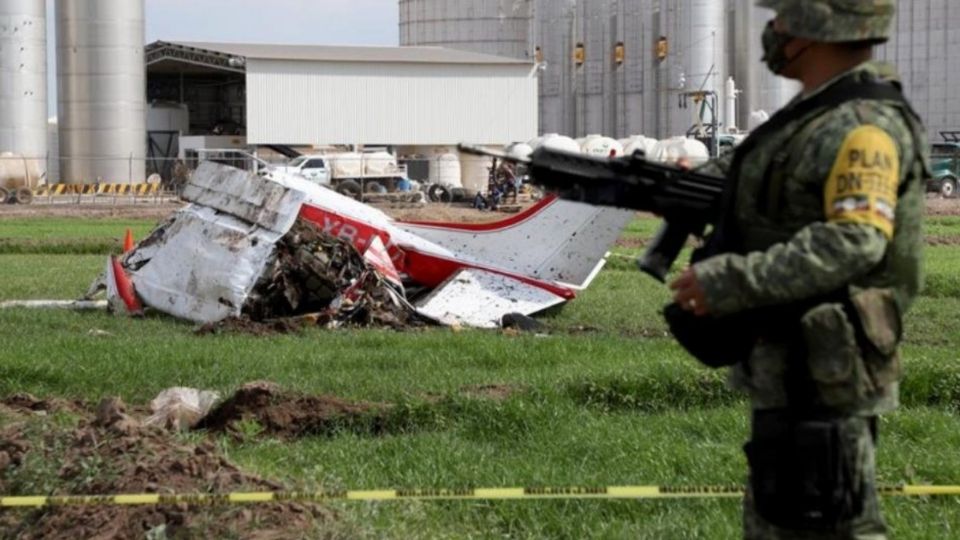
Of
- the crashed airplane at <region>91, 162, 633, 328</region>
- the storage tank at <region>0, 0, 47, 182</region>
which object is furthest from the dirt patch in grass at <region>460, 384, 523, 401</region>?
the storage tank at <region>0, 0, 47, 182</region>

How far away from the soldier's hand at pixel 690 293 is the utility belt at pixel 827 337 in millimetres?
73

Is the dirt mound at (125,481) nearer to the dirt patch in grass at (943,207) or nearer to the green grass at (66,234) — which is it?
the green grass at (66,234)

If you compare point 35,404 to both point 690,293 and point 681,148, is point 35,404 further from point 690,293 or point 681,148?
point 681,148

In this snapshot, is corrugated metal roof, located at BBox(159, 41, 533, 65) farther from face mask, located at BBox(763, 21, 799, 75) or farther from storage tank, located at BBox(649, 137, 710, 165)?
face mask, located at BBox(763, 21, 799, 75)

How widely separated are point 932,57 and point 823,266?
6920 centimetres

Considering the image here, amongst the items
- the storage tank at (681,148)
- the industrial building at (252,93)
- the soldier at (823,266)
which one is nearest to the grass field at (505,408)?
the soldier at (823,266)

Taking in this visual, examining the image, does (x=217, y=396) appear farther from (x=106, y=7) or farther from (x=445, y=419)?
(x=106, y=7)

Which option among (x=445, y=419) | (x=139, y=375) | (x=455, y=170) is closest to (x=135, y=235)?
(x=139, y=375)

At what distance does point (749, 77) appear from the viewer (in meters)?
73.1

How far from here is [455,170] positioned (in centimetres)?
6888

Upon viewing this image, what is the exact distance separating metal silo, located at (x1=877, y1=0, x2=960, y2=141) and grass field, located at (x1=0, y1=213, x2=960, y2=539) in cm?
5625

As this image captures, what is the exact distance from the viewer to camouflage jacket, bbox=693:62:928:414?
402cm

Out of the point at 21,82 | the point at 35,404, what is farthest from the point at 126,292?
the point at 21,82

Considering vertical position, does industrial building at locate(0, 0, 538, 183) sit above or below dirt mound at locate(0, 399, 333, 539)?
above
